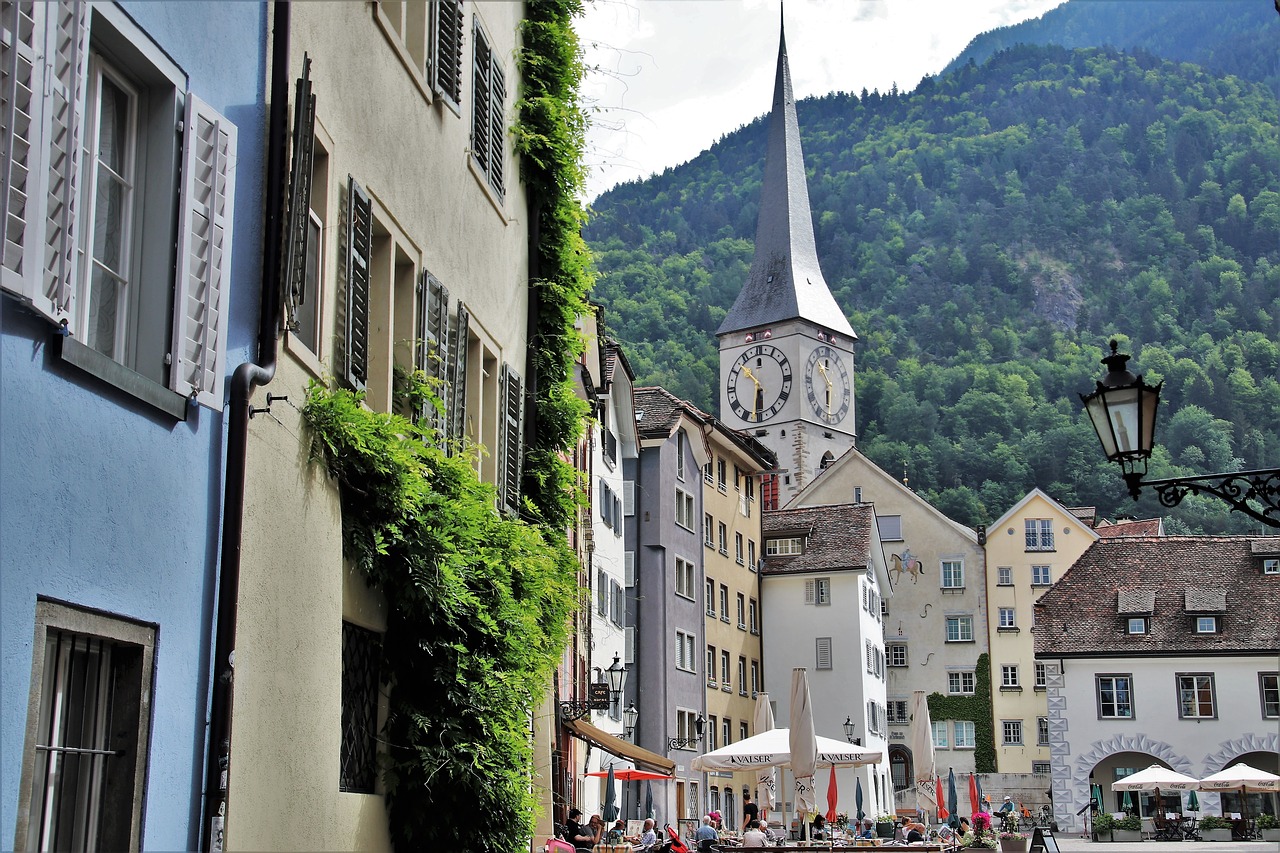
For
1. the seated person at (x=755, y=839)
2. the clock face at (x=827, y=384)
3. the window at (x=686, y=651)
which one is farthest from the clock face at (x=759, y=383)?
the seated person at (x=755, y=839)

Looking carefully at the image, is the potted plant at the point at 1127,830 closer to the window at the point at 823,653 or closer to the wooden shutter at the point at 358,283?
the window at the point at 823,653

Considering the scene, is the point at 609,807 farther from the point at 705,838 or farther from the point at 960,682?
the point at 960,682

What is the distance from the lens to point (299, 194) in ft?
25.0

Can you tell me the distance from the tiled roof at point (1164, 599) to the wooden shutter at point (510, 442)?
4162 centimetres

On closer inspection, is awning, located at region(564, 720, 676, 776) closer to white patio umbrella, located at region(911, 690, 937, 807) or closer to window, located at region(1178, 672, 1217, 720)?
white patio umbrella, located at region(911, 690, 937, 807)

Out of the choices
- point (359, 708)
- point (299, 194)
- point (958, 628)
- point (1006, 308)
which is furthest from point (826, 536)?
point (1006, 308)

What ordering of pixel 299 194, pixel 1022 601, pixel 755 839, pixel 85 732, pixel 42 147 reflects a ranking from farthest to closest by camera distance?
pixel 1022 601 < pixel 755 839 < pixel 299 194 < pixel 85 732 < pixel 42 147

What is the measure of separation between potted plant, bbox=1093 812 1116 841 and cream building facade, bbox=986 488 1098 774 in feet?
62.5

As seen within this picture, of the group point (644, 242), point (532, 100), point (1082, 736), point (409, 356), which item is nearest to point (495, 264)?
point (532, 100)

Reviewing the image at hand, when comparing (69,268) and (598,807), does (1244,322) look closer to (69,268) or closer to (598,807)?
(598,807)

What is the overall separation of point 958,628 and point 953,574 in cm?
235

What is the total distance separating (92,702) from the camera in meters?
5.90

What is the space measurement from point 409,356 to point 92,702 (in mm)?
4681

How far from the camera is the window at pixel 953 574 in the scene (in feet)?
232
